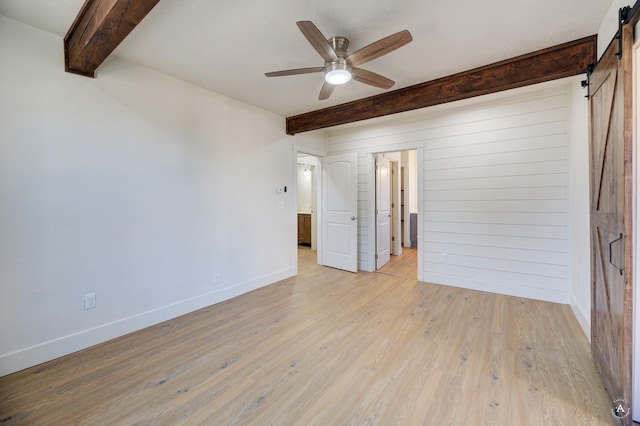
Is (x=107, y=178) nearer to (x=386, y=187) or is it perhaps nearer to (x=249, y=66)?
(x=249, y=66)

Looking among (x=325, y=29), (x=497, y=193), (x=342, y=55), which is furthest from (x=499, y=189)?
(x=325, y=29)

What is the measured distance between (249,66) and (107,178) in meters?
1.66

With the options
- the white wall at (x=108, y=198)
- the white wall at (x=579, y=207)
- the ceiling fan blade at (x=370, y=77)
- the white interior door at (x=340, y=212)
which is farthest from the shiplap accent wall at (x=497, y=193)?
the white wall at (x=108, y=198)

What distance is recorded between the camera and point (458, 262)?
152 inches

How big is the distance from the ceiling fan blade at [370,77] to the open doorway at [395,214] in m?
2.32

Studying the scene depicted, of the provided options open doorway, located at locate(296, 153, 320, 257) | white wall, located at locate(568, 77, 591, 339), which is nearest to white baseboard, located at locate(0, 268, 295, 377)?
open doorway, located at locate(296, 153, 320, 257)

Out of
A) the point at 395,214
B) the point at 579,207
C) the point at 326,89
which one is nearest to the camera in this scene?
the point at 326,89

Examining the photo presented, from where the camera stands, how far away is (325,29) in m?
2.01

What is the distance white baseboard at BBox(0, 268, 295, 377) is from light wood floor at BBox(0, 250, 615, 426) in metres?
0.08

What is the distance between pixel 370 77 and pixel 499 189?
2.45 metres

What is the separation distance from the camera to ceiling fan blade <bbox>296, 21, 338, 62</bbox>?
1.62m

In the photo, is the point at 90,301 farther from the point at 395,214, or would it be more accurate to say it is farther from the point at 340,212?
the point at 395,214

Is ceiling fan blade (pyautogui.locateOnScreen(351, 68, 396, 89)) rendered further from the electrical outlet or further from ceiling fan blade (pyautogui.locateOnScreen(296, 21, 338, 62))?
the electrical outlet

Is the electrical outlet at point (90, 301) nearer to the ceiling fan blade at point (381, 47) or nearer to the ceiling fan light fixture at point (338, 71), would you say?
the ceiling fan light fixture at point (338, 71)
